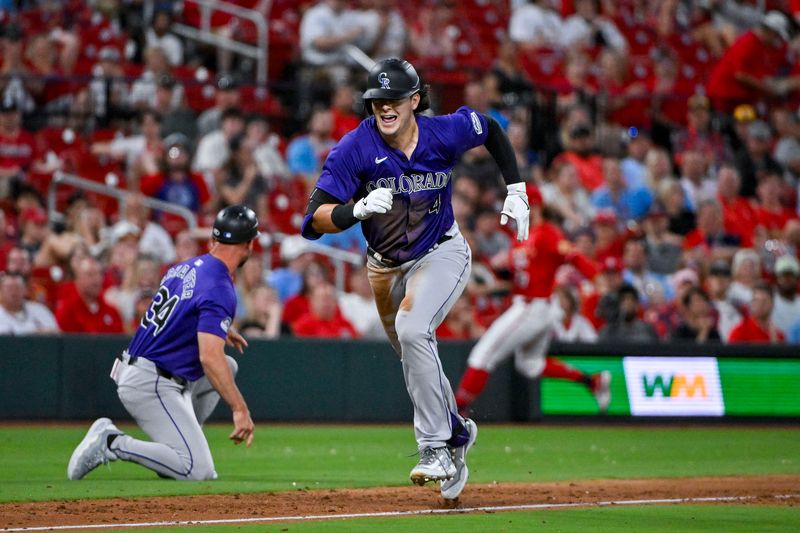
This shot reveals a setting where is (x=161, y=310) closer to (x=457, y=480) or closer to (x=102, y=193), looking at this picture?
(x=457, y=480)

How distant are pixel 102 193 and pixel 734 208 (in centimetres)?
818

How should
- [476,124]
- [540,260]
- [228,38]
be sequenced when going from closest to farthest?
[476,124] < [540,260] < [228,38]

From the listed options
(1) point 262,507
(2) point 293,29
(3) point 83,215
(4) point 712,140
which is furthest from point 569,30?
(1) point 262,507

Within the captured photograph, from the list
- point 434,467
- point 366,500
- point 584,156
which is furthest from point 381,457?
point 584,156

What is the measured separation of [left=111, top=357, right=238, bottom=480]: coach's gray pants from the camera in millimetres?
8664

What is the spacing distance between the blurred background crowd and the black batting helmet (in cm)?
484

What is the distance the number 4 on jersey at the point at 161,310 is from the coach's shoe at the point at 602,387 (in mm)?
6351

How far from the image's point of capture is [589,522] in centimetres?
684

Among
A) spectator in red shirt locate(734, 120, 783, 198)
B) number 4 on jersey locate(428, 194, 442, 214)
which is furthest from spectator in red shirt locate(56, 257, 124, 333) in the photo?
spectator in red shirt locate(734, 120, 783, 198)

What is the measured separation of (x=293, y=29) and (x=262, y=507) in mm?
12677

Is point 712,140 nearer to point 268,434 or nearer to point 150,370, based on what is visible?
point 268,434

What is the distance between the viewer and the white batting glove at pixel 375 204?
671 cm

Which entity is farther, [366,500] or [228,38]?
[228,38]

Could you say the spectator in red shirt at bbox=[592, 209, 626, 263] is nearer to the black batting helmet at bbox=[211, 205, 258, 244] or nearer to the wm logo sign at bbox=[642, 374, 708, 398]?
the wm logo sign at bbox=[642, 374, 708, 398]
